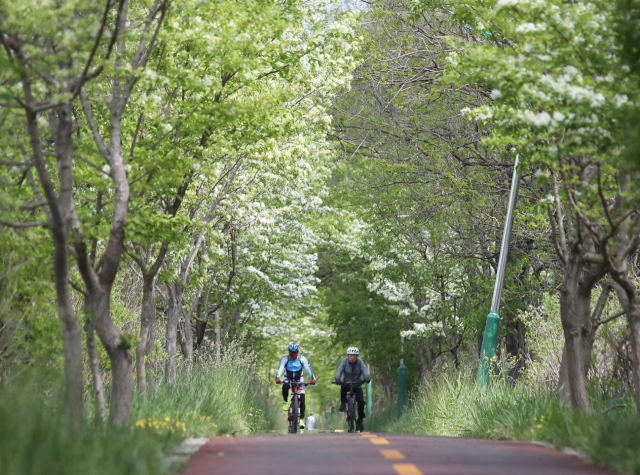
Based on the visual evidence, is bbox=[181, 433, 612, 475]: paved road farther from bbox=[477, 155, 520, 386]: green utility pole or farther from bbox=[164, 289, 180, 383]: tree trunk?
bbox=[164, 289, 180, 383]: tree trunk

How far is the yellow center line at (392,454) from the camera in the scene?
29.9 feet

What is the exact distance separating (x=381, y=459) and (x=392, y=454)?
0.48 metres

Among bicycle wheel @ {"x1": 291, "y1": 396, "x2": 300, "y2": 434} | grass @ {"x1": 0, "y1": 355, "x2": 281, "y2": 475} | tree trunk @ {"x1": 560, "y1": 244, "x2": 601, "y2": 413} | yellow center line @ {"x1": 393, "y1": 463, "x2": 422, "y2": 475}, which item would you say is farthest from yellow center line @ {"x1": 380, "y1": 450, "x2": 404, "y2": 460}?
bicycle wheel @ {"x1": 291, "y1": 396, "x2": 300, "y2": 434}

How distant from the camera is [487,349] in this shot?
16.2 m

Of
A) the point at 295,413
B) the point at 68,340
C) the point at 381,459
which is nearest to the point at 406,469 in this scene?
the point at 381,459

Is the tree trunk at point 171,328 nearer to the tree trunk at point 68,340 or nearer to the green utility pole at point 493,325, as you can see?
the green utility pole at point 493,325

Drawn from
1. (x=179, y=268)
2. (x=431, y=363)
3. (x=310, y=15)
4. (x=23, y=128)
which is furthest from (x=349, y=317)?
(x=23, y=128)

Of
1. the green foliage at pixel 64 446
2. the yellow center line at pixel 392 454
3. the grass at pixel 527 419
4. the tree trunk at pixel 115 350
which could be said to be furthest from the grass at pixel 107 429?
the grass at pixel 527 419

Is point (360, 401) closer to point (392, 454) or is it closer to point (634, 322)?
point (634, 322)

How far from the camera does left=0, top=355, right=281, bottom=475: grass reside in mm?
6262

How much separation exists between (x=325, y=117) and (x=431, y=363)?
527 inches

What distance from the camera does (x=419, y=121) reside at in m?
21.8

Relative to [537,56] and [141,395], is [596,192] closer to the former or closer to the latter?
[537,56]

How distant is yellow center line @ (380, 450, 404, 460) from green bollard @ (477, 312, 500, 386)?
6.12m
